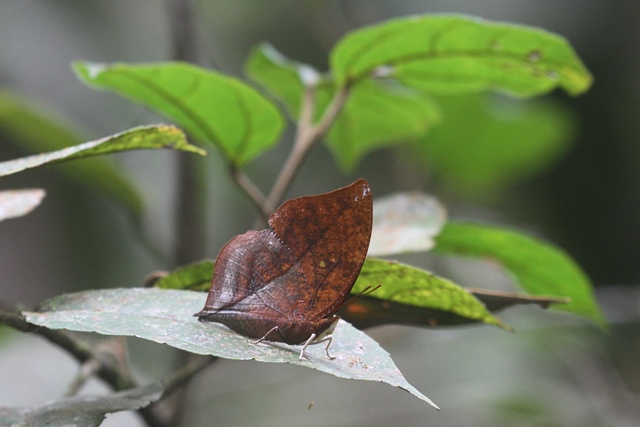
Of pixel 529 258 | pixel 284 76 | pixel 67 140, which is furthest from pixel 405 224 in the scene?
pixel 67 140

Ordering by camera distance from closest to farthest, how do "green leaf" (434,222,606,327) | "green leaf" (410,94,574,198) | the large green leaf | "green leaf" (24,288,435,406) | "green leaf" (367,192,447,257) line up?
1. "green leaf" (24,288,435,406)
2. "green leaf" (367,192,447,257)
3. "green leaf" (434,222,606,327)
4. the large green leaf
5. "green leaf" (410,94,574,198)

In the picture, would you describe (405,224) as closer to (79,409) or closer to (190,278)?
(190,278)

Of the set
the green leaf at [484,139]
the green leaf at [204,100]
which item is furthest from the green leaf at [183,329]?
the green leaf at [484,139]

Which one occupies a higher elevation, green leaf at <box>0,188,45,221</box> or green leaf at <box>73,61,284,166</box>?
green leaf at <box>73,61,284,166</box>

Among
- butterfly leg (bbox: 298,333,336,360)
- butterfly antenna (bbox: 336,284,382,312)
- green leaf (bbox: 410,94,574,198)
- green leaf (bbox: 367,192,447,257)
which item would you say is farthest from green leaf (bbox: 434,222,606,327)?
Answer: green leaf (bbox: 410,94,574,198)

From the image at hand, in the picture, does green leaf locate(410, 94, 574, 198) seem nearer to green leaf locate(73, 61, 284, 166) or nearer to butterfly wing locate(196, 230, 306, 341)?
green leaf locate(73, 61, 284, 166)

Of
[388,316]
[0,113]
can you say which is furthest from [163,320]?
[0,113]
